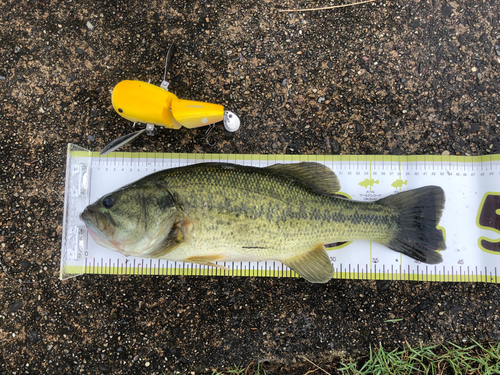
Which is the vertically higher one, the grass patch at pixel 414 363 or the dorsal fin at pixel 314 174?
the dorsal fin at pixel 314 174

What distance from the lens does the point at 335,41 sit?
2980 millimetres

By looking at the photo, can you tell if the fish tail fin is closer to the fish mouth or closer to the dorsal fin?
the dorsal fin

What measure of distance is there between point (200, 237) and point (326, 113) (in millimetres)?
1687

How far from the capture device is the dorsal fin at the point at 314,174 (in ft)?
8.39

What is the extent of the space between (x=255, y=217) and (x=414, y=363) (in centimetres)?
205

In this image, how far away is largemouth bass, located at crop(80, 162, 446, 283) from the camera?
2271 mm

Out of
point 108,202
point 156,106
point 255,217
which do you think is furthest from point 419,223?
point 108,202

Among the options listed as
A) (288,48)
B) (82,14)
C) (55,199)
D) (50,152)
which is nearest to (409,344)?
(288,48)

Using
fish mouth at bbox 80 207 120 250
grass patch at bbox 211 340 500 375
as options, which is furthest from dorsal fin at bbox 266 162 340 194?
grass patch at bbox 211 340 500 375

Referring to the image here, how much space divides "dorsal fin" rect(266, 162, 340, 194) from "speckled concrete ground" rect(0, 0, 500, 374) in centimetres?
38

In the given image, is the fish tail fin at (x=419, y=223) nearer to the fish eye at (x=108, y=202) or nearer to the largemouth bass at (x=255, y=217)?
the largemouth bass at (x=255, y=217)

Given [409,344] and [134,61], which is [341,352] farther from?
[134,61]

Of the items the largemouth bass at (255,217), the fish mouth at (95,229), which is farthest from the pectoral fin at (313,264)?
the fish mouth at (95,229)

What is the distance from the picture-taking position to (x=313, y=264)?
255 centimetres
